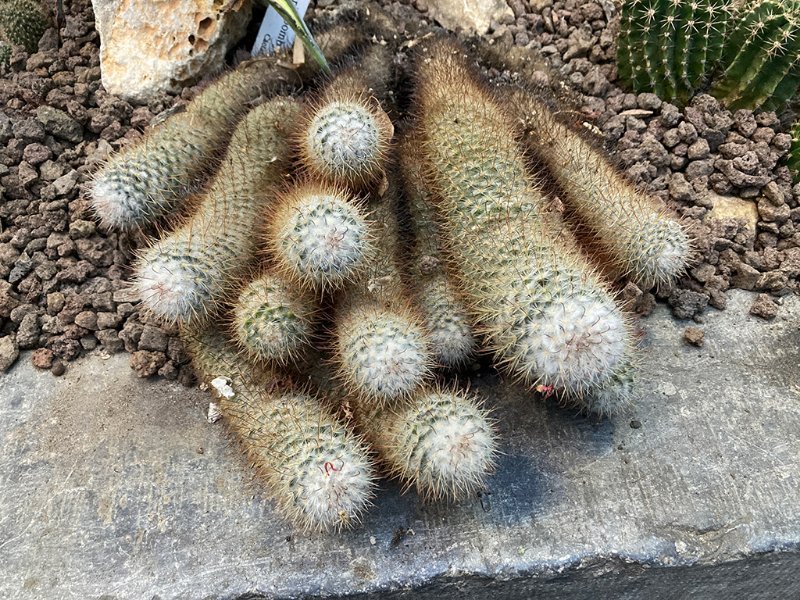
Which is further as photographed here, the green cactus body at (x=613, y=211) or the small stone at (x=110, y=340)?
the small stone at (x=110, y=340)

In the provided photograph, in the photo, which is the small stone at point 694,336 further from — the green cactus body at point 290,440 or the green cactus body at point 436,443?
the green cactus body at point 290,440

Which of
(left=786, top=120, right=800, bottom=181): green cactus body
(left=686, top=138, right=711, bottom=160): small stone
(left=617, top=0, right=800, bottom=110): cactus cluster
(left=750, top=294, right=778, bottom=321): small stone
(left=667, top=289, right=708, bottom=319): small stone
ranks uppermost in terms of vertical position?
(left=617, top=0, right=800, bottom=110): cactus cluster

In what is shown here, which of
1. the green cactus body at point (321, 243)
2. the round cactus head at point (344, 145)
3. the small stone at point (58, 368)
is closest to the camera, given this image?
the green cactus body at point (321, 243)

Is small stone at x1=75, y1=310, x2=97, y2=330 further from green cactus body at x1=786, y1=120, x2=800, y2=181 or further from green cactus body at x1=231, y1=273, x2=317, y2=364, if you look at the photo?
green cactus body at x1=786, y1=120, x2=800, y2=181

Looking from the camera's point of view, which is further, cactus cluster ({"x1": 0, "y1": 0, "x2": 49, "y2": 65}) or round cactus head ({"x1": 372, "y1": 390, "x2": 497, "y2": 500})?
cactus cluster ({"x1": 0, "y1": 0, "x2": 49, "y2": 65})

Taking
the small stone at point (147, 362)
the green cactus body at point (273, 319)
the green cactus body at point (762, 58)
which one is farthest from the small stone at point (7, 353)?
the green cactus body at point (762, 58)

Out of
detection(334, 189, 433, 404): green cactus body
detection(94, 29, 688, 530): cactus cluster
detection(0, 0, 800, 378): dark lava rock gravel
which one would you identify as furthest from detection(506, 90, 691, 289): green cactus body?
detection(334, 189, 433, 404): green cactus body
